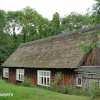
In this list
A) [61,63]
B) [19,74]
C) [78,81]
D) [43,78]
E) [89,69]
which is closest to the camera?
[89,69]

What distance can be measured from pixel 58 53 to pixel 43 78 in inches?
127

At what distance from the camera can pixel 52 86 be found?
2142 centimetres

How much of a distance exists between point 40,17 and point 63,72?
4333 centimetres

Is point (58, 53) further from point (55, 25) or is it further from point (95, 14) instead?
point (55, 25)

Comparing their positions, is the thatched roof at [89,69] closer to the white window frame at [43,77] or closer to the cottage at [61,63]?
the cottage at [61,63]

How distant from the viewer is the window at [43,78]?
2380 centimetres

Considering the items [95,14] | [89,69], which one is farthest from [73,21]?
[95,14]

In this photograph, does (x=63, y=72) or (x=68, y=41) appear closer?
(x=63, y=72)

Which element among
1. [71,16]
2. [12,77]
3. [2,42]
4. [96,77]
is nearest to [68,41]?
[96,77]

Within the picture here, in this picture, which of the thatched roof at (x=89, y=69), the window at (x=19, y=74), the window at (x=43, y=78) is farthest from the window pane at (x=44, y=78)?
the window at (x=19, y=74)

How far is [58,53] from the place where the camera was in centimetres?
2492

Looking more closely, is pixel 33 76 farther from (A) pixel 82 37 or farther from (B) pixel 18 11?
(B) pixel 18 11

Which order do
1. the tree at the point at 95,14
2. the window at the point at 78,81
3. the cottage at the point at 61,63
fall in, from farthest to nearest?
the window at the point at 78,81 → the cottage at the point at 61,63 → the tree at the point at 95,14

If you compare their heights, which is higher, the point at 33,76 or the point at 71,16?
the point at 71,16
